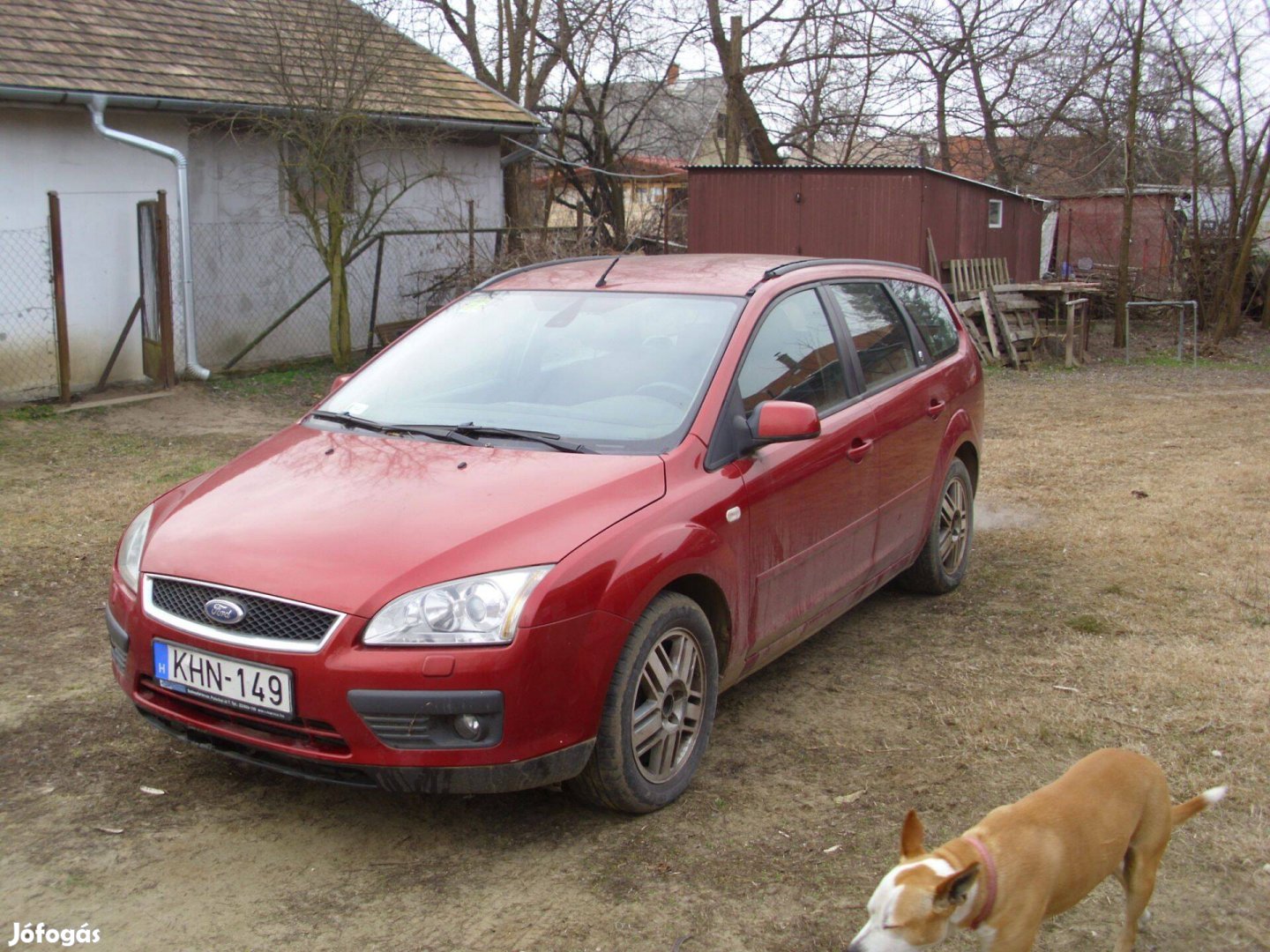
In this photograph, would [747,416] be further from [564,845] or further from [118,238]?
[118,238]

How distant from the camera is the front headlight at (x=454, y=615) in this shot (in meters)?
3.26

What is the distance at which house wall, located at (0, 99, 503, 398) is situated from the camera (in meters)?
11.5

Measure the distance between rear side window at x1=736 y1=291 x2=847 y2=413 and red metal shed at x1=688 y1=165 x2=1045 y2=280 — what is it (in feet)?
43.1

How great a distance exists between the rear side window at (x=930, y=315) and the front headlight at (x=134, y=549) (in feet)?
11.3

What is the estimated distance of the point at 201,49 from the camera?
1357 cm

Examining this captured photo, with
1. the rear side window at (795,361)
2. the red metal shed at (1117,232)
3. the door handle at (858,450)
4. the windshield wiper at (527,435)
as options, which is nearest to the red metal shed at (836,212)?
the red metal shed at (1117,232)

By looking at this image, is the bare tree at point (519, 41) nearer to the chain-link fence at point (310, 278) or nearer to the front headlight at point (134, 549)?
the chain-link fence at point (310, 278)

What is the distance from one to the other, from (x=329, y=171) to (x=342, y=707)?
35.6 feet

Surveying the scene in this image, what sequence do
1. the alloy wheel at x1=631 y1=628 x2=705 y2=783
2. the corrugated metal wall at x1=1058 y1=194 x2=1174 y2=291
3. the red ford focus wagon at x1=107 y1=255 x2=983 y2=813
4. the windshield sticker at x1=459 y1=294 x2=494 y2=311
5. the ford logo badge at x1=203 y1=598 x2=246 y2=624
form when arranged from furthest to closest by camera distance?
the corrugated metal wall at x1=1058 y1=194 x2=1174 y2=291 → the windshield sticker at x1=459 y1=294 x2=494 y2=311 → the alloy wheel at x1=631 y1=628 x2=705 y2=783 → the ford logo badge at x1=203 y1=598 x2=246 y2=624 → the red ford focus wagon at x1=107 y1=255 x2=983 y2=813

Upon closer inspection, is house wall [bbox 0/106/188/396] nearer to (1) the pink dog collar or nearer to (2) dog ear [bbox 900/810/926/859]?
(2) dog ear [bbox 900/810/926/859]

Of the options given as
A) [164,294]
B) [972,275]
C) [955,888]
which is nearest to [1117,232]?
[972,275]

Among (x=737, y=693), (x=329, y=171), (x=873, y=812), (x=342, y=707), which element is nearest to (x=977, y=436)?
(x=737, y=693)

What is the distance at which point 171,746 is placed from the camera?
4.20 metres

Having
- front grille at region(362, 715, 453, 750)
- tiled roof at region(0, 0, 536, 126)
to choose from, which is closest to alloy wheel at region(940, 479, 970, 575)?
front grille at region(362, 715, 453, 750)
